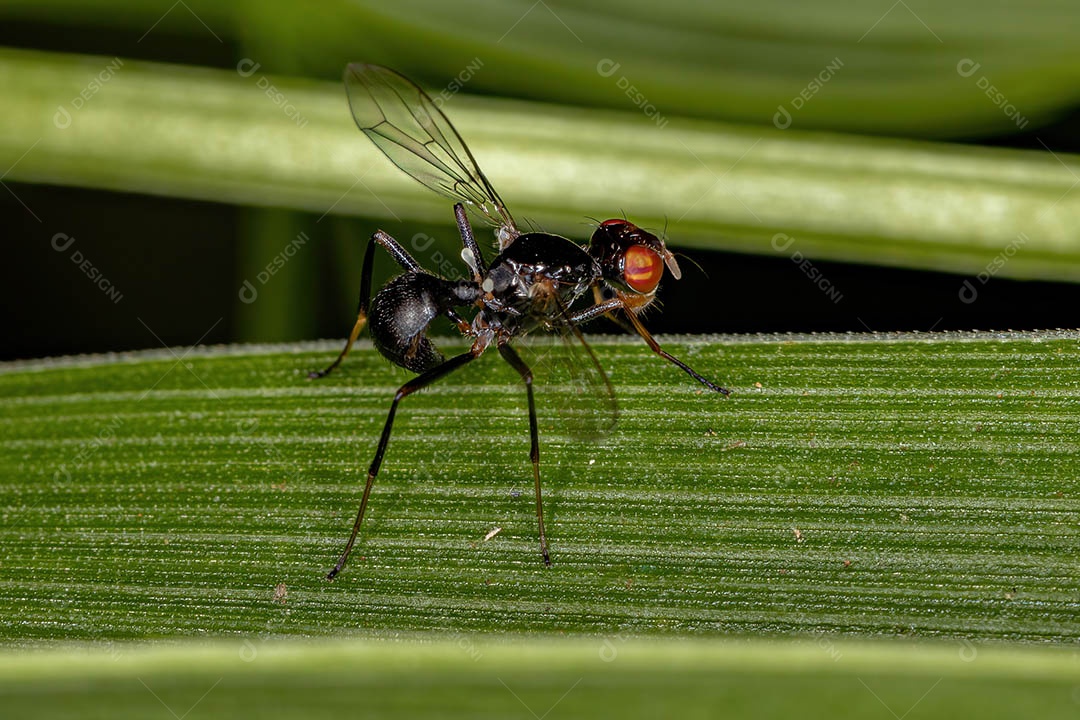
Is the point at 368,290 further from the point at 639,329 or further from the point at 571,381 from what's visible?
the point at 639,329

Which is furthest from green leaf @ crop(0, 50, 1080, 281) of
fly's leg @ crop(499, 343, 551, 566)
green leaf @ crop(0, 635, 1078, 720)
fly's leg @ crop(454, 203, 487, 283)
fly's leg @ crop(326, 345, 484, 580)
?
green leaf @ crop(0, 635, 1078, 720)

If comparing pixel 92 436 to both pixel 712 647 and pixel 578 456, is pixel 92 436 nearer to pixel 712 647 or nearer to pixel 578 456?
pixel 578 456

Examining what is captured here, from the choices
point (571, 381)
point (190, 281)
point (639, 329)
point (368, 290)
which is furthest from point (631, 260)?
point (190, 281)

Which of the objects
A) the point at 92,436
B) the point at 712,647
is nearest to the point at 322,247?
the point at 92,436

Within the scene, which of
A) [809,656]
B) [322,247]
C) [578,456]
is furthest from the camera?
[322,247]

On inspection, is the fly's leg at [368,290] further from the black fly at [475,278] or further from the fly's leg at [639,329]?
the fly's leg at [639,329]
